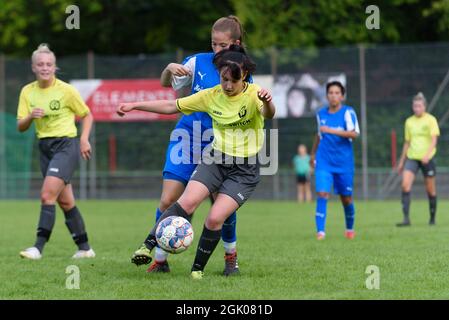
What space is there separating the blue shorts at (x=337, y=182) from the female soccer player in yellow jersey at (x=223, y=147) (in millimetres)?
4128

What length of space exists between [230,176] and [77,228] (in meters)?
2.77

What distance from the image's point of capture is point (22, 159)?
24.0m

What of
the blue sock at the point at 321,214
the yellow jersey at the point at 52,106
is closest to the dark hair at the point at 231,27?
the yellow jersey at the point at 52,106

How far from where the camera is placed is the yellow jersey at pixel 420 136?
13.6m

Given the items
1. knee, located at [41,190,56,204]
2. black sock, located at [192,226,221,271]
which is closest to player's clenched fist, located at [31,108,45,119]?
knee, located at [41,190,56,204]

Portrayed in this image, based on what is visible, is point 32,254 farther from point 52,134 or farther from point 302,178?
point 302,178

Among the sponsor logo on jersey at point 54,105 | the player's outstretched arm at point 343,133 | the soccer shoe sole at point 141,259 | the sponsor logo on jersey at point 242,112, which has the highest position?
the sponsor logo on jersey at point 54,105

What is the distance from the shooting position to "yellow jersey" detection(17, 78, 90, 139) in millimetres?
9102

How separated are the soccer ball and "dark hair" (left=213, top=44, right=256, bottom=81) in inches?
50.1

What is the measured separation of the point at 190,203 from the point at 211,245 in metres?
0.39

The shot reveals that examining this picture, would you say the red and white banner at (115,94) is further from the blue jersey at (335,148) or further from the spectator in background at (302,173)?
the blue jersey at (335,148)

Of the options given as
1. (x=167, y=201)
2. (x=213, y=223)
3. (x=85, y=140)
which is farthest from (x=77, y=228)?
(x=213, y=223)

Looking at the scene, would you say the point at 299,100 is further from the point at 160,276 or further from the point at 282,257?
the point at 160,276
